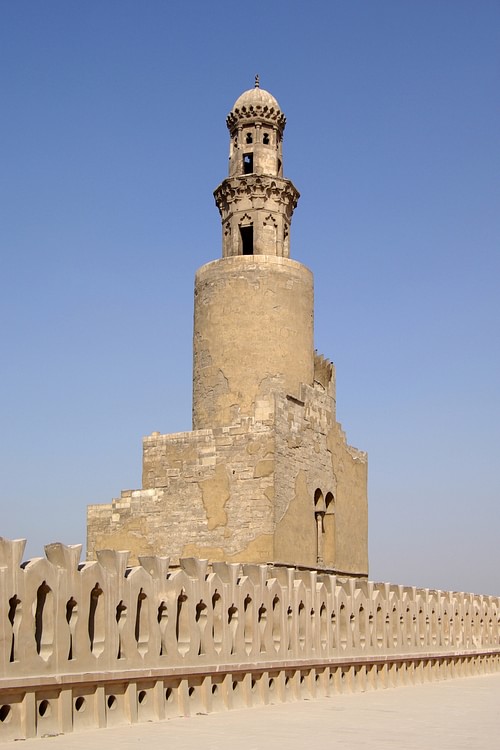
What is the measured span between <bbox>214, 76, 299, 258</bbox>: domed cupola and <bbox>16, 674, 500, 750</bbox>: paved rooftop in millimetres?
11087

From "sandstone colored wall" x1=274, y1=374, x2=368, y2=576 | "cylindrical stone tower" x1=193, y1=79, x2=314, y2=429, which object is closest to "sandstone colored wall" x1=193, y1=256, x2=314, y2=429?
"cylindrical stone tower" x1=193, y1=79, x2=314, y2=429

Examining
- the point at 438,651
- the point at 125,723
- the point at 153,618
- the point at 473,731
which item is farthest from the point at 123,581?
the point at 438,651

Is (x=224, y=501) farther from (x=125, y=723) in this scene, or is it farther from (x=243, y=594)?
(x=125, y=723)

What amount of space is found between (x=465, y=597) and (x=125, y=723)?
11.1m

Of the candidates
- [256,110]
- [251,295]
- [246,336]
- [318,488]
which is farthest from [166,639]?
[256,110]

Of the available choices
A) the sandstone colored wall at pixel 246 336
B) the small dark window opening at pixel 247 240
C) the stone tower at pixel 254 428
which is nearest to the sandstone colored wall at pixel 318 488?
the stone tower at pixel 254 428

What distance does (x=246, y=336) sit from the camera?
1952cm

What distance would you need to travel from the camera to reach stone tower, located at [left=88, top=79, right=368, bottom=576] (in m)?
18.1

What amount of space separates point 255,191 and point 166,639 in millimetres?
12939

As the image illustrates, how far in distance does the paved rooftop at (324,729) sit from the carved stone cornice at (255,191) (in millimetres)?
11609

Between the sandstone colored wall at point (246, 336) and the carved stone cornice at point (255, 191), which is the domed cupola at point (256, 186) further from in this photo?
the sandstone colored wall at point (246, 336)

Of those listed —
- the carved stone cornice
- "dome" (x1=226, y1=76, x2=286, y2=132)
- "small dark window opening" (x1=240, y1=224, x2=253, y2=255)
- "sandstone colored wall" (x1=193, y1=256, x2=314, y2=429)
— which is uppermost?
"dome" (x1=226, y1=76, x2=286, y2=132)

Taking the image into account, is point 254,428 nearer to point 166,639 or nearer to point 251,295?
point 251,295

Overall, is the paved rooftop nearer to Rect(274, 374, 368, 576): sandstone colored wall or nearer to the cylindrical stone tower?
Rect(274, 374, 368, 576): sandstone colored wall
